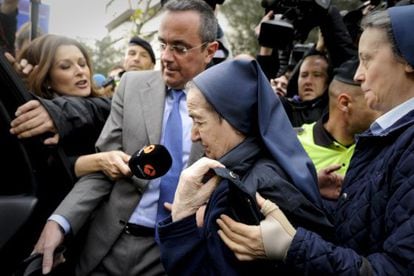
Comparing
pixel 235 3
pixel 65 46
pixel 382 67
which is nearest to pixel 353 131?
pixel 382 67

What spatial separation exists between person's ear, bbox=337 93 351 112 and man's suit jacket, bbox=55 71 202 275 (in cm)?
89

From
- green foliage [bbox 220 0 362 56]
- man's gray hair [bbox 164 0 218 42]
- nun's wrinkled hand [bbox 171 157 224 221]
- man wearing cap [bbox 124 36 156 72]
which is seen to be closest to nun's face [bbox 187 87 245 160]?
nun's wrinkled hand [bbox 171 157 224 221]

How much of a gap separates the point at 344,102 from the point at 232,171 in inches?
47.4

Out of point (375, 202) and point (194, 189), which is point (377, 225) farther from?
point (194, 189)

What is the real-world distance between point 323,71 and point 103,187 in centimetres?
212

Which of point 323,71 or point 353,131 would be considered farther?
point 323,71

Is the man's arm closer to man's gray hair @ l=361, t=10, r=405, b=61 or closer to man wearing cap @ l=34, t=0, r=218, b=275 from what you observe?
man wearing cap @ l=34, t=0, r=218, b=275

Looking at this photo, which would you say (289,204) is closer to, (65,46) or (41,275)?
(41,275)

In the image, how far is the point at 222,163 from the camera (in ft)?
5.45

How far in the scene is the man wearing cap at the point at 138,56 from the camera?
203 inches

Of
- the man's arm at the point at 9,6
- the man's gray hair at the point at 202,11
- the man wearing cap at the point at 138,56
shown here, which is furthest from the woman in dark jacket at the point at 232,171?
the man wearing cap at the point at 138,56

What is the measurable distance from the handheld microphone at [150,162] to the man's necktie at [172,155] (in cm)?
28

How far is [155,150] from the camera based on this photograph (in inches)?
73.9

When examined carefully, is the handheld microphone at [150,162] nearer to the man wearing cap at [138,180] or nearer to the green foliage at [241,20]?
the man wearing cap at [138,180]
